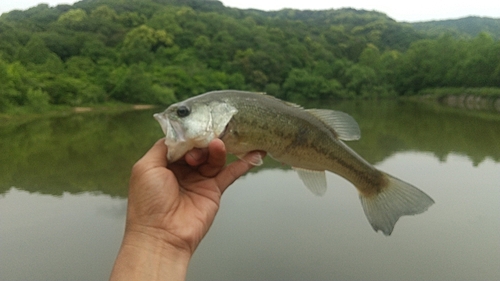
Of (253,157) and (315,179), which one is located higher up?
(253,157)

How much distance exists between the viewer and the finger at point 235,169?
8.95ft

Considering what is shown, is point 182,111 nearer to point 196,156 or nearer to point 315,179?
point 196,156

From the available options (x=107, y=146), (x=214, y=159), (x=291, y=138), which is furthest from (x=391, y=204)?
(x=107, y=146)

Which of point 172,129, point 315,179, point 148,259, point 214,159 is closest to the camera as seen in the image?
point 148,259

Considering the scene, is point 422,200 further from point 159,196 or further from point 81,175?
point 81,175

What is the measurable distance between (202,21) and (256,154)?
284ft

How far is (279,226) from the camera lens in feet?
27.1

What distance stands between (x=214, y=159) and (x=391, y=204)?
1.28 meters

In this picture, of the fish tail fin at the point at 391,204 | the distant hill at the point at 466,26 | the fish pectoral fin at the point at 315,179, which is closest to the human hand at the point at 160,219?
the fish pectoral fin at the point at 315,179

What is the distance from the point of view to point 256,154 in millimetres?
2725

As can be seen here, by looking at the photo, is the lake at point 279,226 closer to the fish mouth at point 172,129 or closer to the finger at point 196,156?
the finger at point 196,156

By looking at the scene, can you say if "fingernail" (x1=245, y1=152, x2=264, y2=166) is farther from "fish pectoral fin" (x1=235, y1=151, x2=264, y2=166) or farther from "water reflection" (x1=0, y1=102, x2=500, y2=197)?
"water reflection" (x1=0, y1=102, x2=500, y2=197)

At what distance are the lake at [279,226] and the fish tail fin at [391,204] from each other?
3.98 m

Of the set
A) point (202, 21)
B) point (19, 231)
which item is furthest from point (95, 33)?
point (19, 231)
